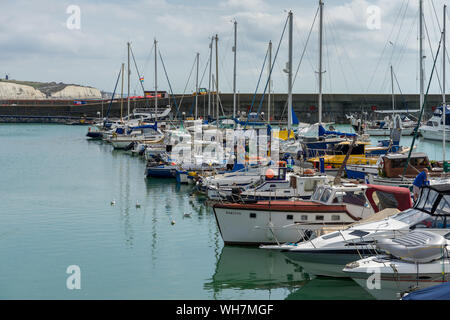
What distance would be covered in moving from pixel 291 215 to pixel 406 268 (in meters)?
6.63

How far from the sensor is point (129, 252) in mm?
23500

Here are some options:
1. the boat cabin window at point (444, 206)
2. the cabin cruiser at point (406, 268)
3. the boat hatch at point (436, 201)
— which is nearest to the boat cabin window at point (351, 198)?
the boat hatch at point (436, 201)

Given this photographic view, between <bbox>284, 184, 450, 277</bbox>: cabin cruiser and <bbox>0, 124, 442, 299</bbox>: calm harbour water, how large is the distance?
842 mm

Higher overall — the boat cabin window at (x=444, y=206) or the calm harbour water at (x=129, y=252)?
the boat cabin window at (x=444, y=206)

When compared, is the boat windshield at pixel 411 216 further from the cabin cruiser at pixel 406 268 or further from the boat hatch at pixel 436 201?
the cabin cruiser at pixel 406 268

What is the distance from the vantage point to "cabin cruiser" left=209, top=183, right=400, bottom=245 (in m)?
21.9

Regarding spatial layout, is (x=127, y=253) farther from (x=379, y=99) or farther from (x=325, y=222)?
(x=379, y=99)

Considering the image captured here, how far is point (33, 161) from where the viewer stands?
58656 millimetres

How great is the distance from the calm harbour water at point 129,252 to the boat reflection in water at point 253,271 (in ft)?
0.11

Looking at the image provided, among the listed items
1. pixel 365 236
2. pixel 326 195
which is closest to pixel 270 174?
pixel 326 195

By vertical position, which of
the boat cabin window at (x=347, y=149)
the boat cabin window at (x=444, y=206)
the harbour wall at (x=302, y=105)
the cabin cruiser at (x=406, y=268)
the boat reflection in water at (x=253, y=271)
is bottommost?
the boat reflection in water at (x=253, y=271)

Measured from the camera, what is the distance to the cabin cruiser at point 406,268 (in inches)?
616

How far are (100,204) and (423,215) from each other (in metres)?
20.5

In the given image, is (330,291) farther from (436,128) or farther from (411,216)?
(436,128)
